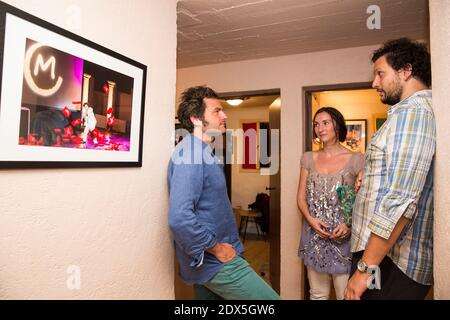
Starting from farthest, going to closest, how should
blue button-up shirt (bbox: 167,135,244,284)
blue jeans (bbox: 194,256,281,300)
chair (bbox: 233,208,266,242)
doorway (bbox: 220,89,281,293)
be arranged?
chair (bbox: 233,208,266,242)
doorway (bbox: 220,89,281,293)
blue jeans (bbox: 194,256,281,300)
blue button-up shirt (bbox: 167,135,244,284)

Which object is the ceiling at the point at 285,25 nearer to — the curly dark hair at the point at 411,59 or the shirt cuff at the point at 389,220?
the curly dark hair at the point at 411,59

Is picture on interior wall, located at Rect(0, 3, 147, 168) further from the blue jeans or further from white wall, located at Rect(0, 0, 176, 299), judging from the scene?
the blue jeans

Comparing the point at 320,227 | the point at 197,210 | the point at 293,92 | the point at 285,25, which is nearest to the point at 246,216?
the point at 293,92

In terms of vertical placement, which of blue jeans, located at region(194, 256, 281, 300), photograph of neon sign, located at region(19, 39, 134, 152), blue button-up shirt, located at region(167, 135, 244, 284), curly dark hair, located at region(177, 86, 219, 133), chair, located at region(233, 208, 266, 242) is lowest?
chair, located at region(233, 208, 266, 242)

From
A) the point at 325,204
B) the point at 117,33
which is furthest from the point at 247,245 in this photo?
the point at 117,33

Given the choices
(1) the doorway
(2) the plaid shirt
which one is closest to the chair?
(1) the doorway

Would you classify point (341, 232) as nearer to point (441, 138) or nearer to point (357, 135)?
point (441, 138)

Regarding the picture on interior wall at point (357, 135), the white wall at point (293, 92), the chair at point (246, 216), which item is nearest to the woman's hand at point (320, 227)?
the white wall at point (293, 92)

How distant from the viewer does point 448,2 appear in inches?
35.1

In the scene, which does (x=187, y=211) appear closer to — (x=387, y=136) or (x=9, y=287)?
(x=9, y=287)

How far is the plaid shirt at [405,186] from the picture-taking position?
1.02m

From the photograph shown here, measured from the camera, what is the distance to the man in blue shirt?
120 centimetres

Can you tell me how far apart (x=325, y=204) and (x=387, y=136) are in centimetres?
83

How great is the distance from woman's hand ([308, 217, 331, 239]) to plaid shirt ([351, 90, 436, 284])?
601mm
